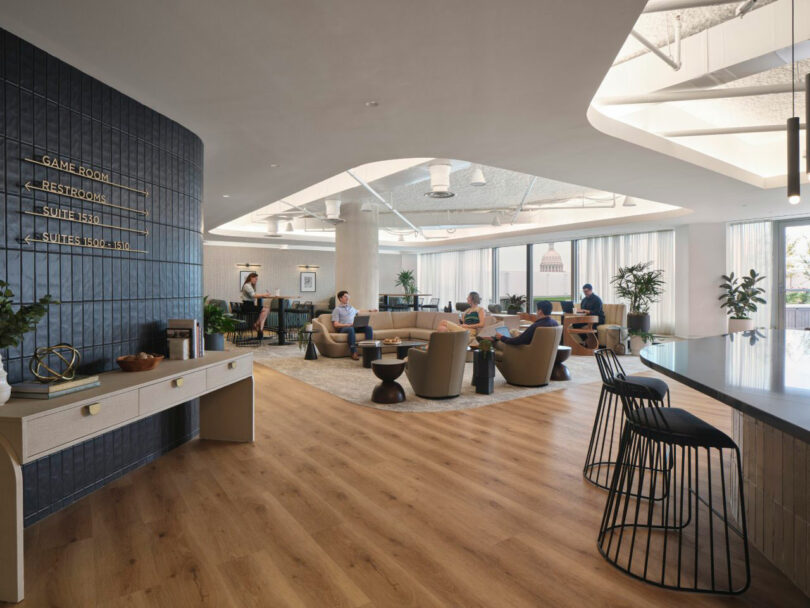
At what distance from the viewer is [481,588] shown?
2156 mm

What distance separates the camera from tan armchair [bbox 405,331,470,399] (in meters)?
5.48

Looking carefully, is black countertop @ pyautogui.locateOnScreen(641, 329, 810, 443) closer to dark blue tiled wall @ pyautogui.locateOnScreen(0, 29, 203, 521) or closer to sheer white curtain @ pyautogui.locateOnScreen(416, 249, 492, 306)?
dark blue tiled wall @ pyautogui.locateOnScreen(0, 29, 203, 521)

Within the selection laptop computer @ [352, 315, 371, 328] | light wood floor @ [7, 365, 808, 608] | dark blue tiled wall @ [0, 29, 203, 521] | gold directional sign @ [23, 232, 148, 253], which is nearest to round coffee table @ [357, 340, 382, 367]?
laptop computer @ [352, 315, 371, 328]

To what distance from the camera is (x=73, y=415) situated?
7.66 ft

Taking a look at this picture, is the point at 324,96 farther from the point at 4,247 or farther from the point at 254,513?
the point at 254,513

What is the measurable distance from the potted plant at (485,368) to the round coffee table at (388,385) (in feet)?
3.45

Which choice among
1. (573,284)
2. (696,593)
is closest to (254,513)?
(696,593)

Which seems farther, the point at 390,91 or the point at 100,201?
the point at 390,91

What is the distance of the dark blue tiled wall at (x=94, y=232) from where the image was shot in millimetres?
2715

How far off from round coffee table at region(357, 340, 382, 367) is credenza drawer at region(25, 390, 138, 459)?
16.8 feet

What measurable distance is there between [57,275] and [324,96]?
2.25 meters

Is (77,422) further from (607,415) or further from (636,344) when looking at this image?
(636,344)

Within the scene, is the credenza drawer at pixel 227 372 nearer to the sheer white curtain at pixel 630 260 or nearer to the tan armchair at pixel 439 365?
the tan armchair at pixel 439 365

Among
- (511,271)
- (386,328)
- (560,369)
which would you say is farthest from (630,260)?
(560,369)
